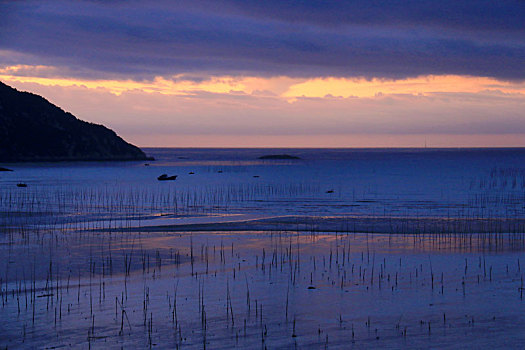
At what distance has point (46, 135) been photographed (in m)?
137

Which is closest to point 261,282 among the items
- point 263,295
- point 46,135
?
point 263,295

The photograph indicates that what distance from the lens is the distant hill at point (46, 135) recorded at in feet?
420

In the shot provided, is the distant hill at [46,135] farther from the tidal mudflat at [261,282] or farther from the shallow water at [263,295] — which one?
the shallow water at [263,295]

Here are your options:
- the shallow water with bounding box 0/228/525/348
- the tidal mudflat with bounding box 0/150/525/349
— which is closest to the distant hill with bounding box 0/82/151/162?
the tidal mudflat with bounding box 0/150/525/349

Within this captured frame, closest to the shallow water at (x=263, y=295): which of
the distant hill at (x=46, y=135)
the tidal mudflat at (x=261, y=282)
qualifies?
the tidal mudflat at (x=261, y=282)

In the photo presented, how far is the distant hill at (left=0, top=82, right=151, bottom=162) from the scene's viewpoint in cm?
12812

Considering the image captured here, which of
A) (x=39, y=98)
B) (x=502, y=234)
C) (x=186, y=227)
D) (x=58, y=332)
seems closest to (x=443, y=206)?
(x=502, y=234)

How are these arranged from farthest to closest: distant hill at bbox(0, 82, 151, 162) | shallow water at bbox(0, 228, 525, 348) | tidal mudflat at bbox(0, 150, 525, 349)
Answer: distant hill at bbox(0, 82, 151, 162)
tidal mudflat at bbox(0, 150, 525, 349)
shallow water at bbox(0, 228, 525, 348)

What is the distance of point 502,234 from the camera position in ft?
73.2

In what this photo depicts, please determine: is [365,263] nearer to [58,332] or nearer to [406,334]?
Answer: [406,334]

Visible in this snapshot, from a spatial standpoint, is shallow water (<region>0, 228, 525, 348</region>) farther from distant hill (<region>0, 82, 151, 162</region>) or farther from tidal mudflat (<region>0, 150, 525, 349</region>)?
distant hill (<region>0, 82, 151, 162</region>)

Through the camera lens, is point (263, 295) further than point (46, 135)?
No

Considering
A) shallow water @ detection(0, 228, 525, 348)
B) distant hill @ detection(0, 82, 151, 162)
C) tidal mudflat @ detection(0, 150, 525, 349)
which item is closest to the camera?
shallow water @ detection(0, 228, 525, 348)

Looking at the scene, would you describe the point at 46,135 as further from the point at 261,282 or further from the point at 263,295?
the point at 263,295
